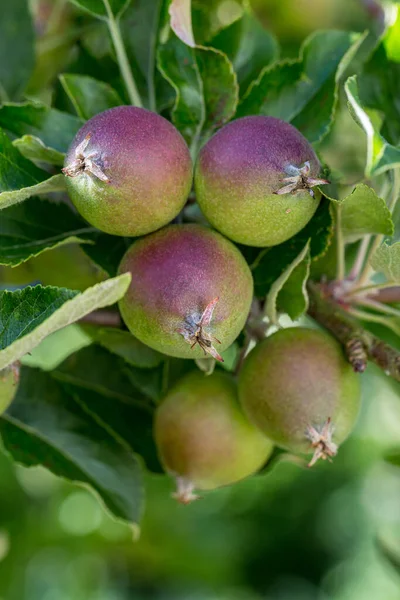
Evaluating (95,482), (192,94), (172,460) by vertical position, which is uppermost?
(192,94)

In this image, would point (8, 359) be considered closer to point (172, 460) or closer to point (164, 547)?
point (172, 460)

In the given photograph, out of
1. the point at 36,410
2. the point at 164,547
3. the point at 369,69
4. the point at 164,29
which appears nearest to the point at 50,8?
the point at 164,29

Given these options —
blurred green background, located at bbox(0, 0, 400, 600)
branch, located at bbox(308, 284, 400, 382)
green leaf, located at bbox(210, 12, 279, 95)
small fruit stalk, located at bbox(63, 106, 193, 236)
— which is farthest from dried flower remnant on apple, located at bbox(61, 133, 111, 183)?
blurred green background, located at bbox(0, 0, 400, 600)

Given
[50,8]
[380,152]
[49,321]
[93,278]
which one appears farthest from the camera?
[50,8]

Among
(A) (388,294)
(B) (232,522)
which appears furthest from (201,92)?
(B) (232,522)

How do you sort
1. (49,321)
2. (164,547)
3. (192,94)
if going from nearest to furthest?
(49,321) → (192,94) → (164,547)

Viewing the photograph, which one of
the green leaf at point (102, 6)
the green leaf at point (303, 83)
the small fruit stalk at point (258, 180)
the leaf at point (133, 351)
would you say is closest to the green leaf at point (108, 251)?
the leaf at point (133, 351)

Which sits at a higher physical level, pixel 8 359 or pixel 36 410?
pixel 8 359

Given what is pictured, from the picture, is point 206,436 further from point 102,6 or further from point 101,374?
point 102,6
